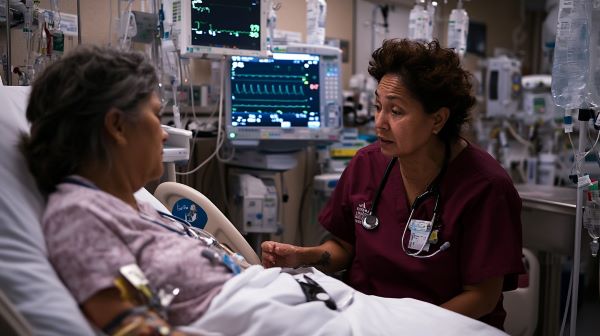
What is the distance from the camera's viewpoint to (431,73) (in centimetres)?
173

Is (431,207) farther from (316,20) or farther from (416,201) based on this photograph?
(316,20)

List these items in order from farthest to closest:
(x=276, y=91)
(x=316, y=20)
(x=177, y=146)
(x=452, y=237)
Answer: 1. (x=316, y=20)
2. (x=276, y=91)
3. (x=177, y=146)
4. (x=452, y=237)

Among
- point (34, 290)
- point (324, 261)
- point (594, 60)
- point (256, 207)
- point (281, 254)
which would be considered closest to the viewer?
point (34, 290)

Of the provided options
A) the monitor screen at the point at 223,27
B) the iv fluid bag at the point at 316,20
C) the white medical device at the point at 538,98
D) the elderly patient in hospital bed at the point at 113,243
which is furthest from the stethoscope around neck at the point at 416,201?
the white medical device at the point at 538,98

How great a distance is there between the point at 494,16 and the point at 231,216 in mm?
3688

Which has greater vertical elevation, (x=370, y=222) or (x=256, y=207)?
(x=370, y=222)

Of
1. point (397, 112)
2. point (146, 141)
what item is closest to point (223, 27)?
point (397, 112)

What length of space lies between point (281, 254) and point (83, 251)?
0.86 m

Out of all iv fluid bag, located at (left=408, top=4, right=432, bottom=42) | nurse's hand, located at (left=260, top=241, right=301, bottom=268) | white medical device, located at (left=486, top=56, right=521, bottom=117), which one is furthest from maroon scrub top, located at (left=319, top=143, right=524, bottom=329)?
white medical device, located at (left=486, top=56, right=521, bottom=117)

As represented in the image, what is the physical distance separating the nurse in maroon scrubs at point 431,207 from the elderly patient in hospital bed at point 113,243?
A: 1.28ft

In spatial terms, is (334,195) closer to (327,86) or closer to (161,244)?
(161,244)

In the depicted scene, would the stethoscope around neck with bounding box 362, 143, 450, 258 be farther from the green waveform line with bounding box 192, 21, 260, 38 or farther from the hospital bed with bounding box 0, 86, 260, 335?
the green waveform line with bounding box 192, 21, 260, 38

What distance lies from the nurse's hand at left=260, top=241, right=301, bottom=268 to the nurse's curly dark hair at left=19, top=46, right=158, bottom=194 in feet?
2.46

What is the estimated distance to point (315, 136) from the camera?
3479 millimetres
